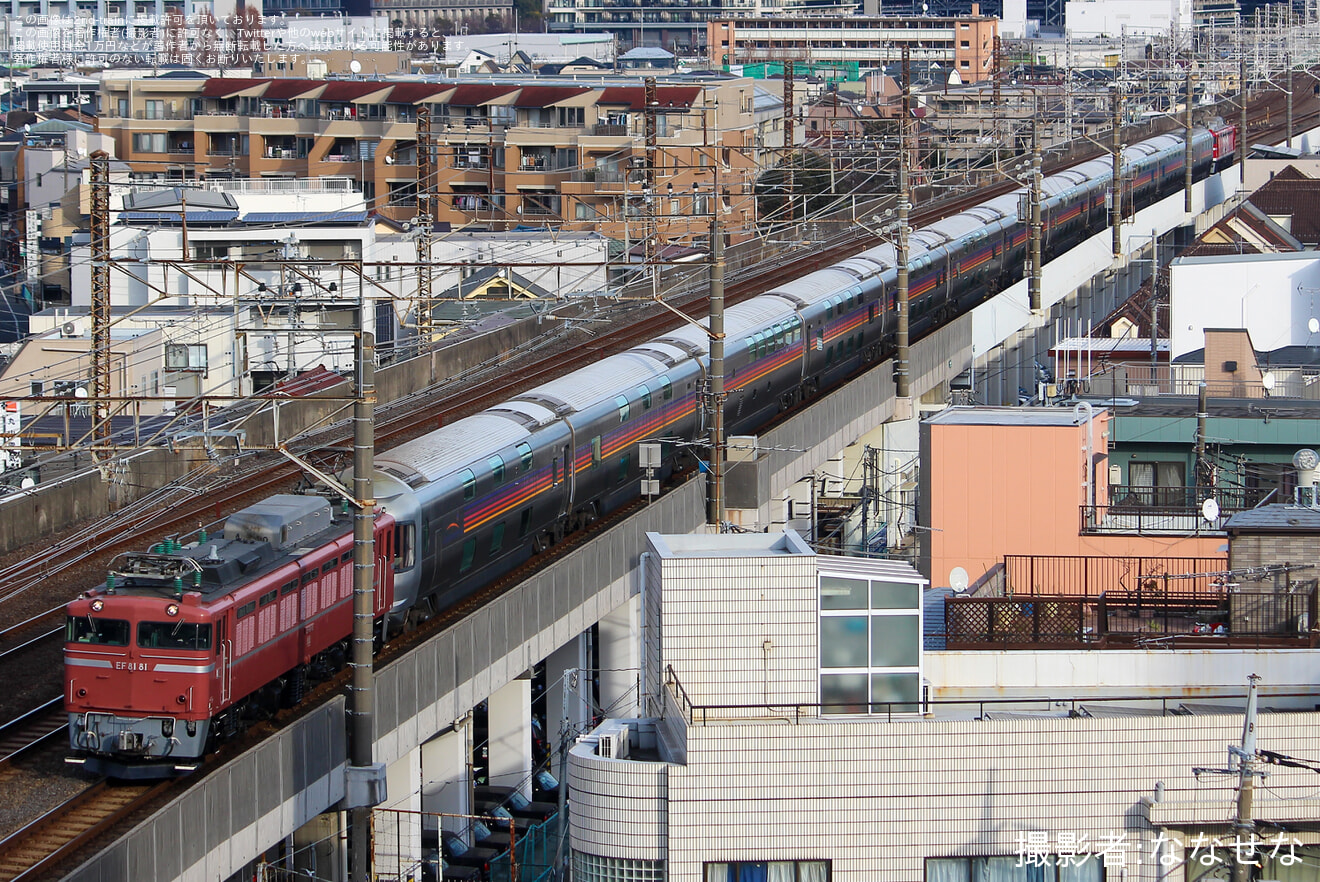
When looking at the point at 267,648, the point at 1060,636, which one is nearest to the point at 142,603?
the point at 267,648

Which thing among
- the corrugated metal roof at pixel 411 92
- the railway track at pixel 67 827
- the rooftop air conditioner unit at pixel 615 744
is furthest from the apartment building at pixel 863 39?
the rooftop air conditioner unit at pixel 615 744

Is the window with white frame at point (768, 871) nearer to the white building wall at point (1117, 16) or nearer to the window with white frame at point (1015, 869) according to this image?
the window with white frame at point (1015, 869)

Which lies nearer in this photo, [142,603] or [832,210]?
[142,603]

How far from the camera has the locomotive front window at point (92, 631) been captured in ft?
53.4

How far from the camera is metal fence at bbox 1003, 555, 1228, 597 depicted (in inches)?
870

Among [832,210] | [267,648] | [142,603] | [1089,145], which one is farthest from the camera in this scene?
[1089,145]

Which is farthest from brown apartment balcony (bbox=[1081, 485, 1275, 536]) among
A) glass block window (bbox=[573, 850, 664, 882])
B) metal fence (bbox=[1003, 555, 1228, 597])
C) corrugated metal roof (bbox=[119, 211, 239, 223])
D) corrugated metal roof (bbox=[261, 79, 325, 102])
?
corrugated metal roof (bbox=[261, 79, 325, 102])

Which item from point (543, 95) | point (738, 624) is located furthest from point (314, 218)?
point (738, 624)

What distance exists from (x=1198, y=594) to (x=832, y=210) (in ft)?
201

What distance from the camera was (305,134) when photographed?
285 feet

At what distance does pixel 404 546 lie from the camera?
65.9 ft

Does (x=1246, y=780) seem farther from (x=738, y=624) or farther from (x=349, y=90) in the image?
(x=349, y=90)

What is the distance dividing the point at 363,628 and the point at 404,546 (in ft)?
15.8

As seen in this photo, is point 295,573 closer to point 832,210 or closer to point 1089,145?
point 832,210
